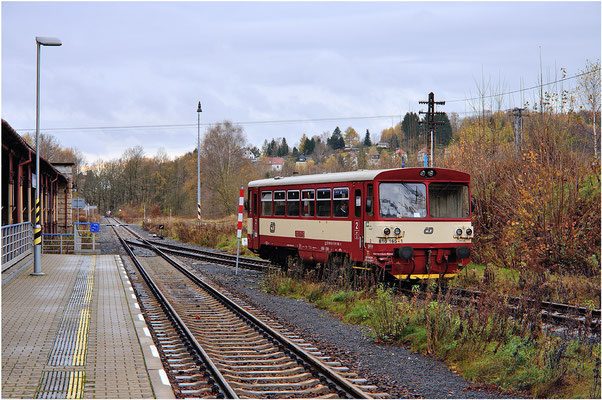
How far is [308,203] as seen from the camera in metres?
17.2

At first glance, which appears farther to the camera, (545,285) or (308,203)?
(308,203)

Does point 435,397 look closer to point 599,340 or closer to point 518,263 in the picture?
point 599,340

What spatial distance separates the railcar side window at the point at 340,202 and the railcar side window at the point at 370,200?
2.68ft

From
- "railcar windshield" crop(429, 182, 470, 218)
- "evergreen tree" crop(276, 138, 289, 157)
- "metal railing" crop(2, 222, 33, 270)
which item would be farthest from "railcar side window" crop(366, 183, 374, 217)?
"evergreen tree" crop(276, 138, 289, 157)

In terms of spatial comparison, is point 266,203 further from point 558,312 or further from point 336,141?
point 336,141

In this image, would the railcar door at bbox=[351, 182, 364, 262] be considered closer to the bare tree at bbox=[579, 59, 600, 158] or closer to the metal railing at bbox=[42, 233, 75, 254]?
the bare tree at bbox=[579, 59, 600, 158]

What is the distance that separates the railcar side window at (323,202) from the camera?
16172 mm

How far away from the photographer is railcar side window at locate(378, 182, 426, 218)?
14.4 m

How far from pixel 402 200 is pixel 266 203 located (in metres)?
6.32

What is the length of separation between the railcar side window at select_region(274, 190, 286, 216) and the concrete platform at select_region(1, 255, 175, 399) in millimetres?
4868

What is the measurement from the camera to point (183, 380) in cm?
800

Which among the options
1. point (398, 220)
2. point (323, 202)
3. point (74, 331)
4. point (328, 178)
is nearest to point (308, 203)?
point (323, 202)

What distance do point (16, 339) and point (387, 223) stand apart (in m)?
7.83

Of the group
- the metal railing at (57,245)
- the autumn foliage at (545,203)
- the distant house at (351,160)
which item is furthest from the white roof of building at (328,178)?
the distant house at (351,160)
